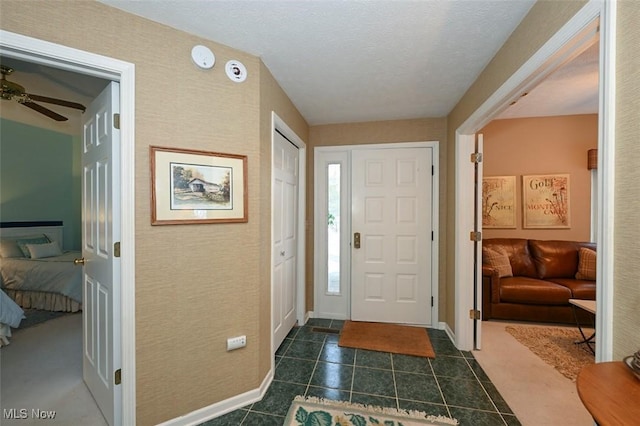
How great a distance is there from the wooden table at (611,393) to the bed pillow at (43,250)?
5472mm

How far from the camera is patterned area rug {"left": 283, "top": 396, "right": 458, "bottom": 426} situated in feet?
5.12

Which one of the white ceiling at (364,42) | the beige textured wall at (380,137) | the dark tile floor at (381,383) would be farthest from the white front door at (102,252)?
the beige textured wall at (380,137)

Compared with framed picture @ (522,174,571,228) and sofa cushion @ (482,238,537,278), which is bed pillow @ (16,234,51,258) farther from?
framed picture @ (522,174,571,228)

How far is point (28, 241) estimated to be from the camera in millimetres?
3664

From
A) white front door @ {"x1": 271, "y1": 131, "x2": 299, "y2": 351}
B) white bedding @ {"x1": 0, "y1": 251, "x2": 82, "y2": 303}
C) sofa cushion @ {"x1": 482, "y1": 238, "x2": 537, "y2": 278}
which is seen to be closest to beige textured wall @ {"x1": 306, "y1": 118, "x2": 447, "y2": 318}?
white front door @ {"x1": 271, "y1": 131, "x2": 299, "y2": 351}

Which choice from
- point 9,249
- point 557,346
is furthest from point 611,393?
point 9,249

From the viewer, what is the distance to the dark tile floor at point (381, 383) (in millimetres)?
1649

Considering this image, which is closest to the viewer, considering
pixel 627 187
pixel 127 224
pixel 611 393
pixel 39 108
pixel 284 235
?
pixel 611 393

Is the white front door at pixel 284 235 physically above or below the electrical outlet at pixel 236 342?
above

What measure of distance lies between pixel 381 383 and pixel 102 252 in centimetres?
221

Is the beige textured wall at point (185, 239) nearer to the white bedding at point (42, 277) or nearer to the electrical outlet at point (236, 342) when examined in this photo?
the electrical outlet at point (236, 342)

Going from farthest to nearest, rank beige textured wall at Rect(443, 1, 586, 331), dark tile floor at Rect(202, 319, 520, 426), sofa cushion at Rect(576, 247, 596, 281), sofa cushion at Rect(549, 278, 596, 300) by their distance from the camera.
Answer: sofa cushion at Rect(576, 247, 596, 281) → sofa cushion at Rect(549, 278, 596, 300) → dark tile floor at Rect(202, 319, 520, 426) → beige textured wall at Rect(443, 1, 586, 331)

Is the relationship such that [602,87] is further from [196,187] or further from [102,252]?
[102,252]

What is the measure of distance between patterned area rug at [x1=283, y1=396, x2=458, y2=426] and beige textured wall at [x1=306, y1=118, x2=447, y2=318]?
59.3 inches
